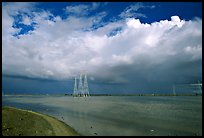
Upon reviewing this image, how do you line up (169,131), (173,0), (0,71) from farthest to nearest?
(169,131) < (0,71) < (173,0)

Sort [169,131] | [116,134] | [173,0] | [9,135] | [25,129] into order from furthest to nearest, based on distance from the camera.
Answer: [169,131]
[116,134]
[25,129]
[9,135]
[173,0]

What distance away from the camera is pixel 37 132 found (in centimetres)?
2369

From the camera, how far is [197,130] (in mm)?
29188

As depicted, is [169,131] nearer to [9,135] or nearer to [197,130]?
[197,130]

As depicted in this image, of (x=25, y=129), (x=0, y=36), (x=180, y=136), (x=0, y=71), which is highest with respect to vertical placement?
(x=0, y=36)

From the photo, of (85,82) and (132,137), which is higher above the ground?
(85,82)

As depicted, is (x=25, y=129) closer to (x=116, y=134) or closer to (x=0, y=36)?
(x=116, y=134)

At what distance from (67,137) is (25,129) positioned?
5.45 m

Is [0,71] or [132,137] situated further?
[132,137]

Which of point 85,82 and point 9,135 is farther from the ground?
point 85,82

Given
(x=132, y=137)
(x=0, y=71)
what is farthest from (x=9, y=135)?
(x=132, y=137)

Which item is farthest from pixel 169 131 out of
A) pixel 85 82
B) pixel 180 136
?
pixel 85 82

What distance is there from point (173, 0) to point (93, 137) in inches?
700

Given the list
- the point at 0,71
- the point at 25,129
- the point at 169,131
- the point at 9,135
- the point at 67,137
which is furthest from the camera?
the point at 169,131
